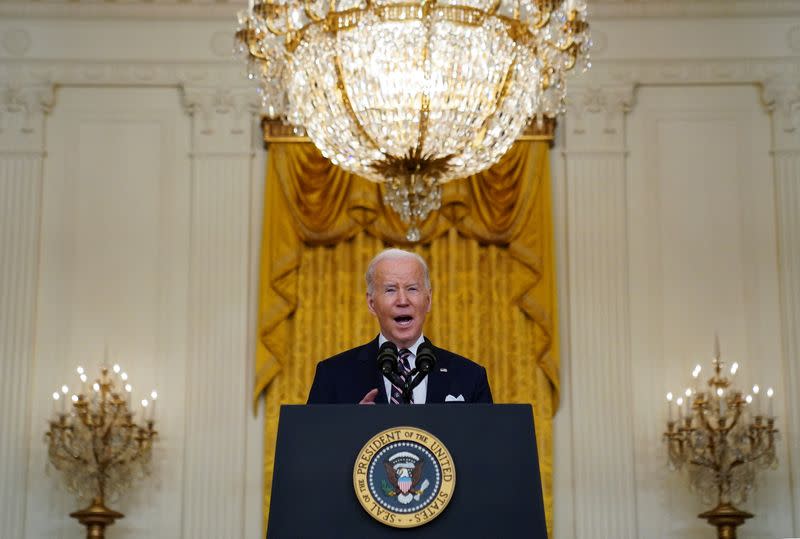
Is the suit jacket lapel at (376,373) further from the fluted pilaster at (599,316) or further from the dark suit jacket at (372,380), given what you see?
the fluted pilaster at (599,316)

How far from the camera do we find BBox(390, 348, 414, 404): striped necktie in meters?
3.96

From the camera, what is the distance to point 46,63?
10156 millimetres

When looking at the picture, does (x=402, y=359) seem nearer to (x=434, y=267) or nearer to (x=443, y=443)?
(x=443, y=443)

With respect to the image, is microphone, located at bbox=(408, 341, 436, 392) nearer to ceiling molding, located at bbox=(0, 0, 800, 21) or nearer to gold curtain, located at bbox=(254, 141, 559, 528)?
gold curtain, located at bbox=(254, 141, 559, 528)

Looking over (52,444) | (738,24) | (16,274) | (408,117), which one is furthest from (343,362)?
(738,24)

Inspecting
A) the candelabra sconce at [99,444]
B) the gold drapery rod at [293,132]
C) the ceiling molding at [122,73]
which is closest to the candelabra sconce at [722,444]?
the gold drapery rod at [293,132]

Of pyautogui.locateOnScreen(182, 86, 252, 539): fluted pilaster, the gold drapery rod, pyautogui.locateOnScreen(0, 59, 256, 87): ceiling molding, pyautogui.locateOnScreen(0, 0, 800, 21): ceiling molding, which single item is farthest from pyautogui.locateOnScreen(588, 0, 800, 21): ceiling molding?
pyautogui.locateOnScreen(182, 86, 252, 539): fluted pilaster

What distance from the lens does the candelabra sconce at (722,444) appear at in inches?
350

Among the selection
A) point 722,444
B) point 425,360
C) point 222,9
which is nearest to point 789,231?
point 722,444

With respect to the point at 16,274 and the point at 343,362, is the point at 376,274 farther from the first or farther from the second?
the point at 16,274

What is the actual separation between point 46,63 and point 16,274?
1.73 m

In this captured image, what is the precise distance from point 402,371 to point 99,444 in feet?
17.4

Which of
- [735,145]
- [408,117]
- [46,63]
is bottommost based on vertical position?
[408,117]

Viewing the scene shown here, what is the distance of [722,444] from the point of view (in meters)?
8.95
